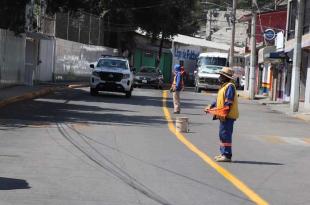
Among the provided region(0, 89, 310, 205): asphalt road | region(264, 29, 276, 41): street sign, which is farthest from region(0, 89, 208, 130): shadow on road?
region(264, 29, 276, 41): street sign

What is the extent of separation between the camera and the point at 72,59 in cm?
4741

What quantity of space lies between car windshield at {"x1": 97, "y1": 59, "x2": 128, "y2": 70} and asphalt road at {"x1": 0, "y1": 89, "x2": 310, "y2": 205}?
Result: 11045 mm

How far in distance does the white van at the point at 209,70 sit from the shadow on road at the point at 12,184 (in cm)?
3853

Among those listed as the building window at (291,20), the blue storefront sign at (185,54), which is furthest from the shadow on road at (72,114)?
the blue storefront sign at (185,54)

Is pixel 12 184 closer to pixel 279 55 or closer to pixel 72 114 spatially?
pixel 72 114

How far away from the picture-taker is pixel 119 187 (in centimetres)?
938

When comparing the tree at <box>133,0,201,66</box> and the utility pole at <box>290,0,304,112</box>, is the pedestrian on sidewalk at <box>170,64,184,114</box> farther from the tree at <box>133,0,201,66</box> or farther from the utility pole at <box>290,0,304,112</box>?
the tree at <box>133,0,201,66</box>

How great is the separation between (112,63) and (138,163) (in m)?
20.8

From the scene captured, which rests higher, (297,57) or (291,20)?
(291,20)

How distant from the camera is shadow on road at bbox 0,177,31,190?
898 centimetres

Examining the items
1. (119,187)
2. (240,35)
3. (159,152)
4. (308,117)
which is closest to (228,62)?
(308,117)

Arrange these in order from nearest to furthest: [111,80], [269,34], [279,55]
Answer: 1. [111,80]
2. [279,55]
3. [269,34]

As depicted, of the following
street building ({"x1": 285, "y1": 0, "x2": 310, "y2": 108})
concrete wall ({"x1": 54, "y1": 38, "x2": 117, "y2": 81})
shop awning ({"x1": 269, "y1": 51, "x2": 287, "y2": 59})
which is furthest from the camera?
concrete wall ({"x1": 54, "y1": 38, "x2": 117, "y2": 81})

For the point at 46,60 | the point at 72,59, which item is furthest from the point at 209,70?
the point at 46,60
